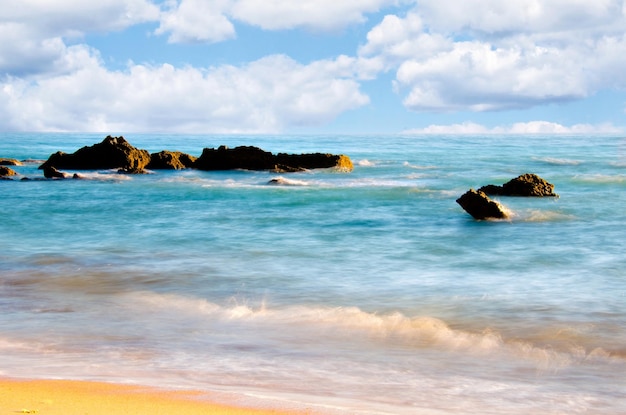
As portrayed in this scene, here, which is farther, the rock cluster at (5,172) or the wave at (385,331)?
the rock cluster at (5,172)

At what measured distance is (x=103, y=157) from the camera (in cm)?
4653

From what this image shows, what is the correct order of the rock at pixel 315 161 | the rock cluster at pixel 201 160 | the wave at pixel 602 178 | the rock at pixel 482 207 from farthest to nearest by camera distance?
the rock cluster at pixel 201 160 → the rock at pixel 315 161 → the wave at pixel 602 178 → the rock at pixel 482 207

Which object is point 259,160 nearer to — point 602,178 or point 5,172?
point 5,172

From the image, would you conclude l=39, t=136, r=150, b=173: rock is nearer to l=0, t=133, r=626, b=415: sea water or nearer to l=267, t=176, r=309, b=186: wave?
l=267, t=176, r=309, b=186: wave

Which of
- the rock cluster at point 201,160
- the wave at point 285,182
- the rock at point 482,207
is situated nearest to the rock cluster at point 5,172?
the rock cluster at point 201,160

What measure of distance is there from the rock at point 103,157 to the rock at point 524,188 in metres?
25.1

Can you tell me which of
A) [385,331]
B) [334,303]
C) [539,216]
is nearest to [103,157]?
[539,216]

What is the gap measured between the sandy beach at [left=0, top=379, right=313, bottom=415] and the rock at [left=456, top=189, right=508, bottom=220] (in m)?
15.8

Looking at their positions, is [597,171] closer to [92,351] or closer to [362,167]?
[362,167]

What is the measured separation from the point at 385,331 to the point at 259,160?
3704 cm

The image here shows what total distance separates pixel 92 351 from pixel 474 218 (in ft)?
48.9

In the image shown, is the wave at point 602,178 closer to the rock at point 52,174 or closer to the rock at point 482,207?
the rock at point 482,207

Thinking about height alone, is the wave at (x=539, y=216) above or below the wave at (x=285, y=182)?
below

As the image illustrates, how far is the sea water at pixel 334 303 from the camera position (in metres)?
7.65
